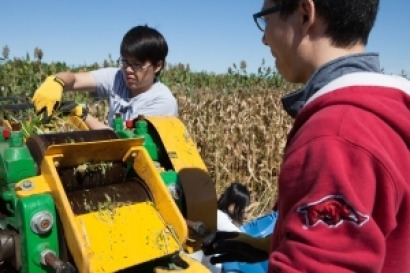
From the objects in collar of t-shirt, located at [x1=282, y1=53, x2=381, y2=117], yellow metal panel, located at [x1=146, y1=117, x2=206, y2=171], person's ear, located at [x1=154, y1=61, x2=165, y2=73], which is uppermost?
collar of t-shirt, located at [x1=282, y1=53, x2=381, y2=117]

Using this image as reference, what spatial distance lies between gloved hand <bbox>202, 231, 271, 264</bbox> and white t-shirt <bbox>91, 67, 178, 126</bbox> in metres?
1.47

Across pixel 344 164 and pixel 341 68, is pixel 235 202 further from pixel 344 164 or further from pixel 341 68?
pixel 344 164

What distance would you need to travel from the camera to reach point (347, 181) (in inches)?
37.1

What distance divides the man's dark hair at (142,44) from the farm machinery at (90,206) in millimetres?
1438

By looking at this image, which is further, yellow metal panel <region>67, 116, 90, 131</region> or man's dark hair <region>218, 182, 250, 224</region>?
man's dark hair <region>218, 182, 250, 224</region>

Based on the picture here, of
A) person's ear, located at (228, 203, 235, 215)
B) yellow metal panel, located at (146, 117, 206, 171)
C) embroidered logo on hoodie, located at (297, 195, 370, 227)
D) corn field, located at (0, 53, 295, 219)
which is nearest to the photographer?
embroidered logo on hoodie, located at (297, 195, 370, 227)

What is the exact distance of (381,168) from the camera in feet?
3.16

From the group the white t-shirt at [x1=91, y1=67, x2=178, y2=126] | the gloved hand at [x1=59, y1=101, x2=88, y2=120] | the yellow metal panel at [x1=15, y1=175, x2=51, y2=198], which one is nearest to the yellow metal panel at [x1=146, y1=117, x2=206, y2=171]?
the gloved hand at [x1=59, y1=101, x2=88, y2=120]

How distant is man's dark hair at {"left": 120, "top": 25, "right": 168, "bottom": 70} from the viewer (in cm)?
333

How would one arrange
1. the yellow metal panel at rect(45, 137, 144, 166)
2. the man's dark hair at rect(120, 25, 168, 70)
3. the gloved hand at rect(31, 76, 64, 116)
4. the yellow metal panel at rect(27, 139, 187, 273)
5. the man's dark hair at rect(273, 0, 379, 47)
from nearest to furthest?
the man's dark hair at rect(273, 0, 379, 47) < the yellow metal panel at rect(27, 139, 187, 273) < the yellow metal panel at rect(45, 137, 144, 166) < the gloved hand at rect(31, 76, 64, 116) < the man's dark hair at rect(120, 25, 168, 70)

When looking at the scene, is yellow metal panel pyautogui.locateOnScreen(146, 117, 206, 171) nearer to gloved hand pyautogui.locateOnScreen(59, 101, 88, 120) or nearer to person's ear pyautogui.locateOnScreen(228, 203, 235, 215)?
gloved hand pyautogui.locateOnScreen(59, 101, 88, 120)

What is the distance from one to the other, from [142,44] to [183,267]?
196 centimetres

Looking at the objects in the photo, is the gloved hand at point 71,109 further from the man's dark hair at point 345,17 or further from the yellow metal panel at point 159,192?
the man's dark hair at point 345,17

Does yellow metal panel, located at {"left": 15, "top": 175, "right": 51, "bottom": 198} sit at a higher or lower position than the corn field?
higher
